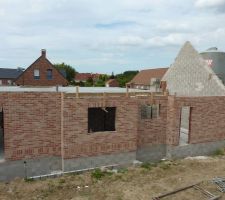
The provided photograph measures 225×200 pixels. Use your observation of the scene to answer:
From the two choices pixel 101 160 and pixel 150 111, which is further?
pixel 150 111

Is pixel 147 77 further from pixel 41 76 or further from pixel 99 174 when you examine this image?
pixel 99 174

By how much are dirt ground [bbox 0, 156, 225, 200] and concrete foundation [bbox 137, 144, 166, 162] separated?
863mm

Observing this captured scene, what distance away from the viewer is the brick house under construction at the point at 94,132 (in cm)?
1159

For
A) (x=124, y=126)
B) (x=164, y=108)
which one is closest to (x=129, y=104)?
(x=124, y=126)

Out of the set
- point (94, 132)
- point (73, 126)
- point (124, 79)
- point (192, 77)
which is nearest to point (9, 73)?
point (124, 79)

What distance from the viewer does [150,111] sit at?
48.8ft

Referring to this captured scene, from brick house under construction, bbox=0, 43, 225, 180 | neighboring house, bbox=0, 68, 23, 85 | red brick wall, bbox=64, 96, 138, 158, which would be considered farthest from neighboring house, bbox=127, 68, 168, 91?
red brick wall, bbox=64, 96, 138, 158

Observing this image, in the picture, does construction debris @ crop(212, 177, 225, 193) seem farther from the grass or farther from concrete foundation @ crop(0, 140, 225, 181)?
the grass

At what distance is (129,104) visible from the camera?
13.6m

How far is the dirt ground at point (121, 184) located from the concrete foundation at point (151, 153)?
2.83 feet

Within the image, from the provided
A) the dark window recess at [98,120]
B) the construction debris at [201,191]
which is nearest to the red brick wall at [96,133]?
the construction debris at [201,191]

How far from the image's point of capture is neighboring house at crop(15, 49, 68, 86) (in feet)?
129

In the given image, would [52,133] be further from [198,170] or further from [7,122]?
[198,170]

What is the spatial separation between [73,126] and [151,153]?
5.30 m
